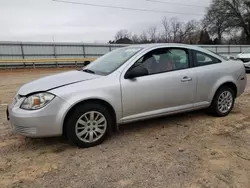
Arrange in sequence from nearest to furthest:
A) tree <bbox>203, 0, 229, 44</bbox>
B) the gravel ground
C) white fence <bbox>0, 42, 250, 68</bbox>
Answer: the gravel ground → white fence <bbox>0, 42, 250, 68</bbox> → tree <bbox>203, 0, 229, 44</bbox>

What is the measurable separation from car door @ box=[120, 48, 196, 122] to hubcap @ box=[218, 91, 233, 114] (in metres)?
0.76

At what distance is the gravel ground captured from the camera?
2789 millimetres

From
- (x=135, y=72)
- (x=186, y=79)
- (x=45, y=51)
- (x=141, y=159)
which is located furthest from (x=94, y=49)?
(x=141, y=159)

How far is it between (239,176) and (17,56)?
64.9 ft

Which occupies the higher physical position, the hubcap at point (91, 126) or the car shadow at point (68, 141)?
the hubcap at point (91, 126)

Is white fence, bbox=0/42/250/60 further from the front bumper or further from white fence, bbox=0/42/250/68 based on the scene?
the front bumper

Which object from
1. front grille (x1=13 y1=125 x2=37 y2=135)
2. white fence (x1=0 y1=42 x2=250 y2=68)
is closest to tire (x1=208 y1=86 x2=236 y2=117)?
front grille (x1=13 y1=125 x2=37 y2=135)

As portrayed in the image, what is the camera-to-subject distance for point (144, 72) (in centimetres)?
399

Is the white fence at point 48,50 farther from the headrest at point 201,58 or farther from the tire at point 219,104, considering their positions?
the tire at point 219,104

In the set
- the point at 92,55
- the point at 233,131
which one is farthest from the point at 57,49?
the point at 233,131

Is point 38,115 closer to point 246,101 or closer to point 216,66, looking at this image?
point 216,66

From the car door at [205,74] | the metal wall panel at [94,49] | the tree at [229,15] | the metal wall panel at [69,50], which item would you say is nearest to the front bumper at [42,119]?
the car door at [205,74]

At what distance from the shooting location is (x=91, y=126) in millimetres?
3660

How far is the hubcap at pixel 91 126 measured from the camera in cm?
358
